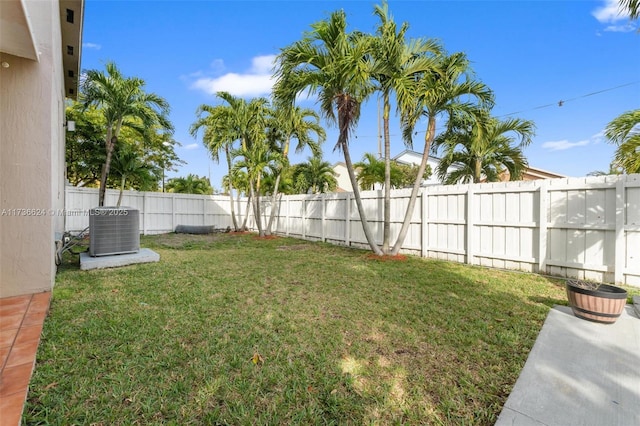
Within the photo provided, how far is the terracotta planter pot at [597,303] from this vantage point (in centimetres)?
304

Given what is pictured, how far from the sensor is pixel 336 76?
6125 mm

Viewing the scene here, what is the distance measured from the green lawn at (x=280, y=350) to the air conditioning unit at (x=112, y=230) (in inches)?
30.6

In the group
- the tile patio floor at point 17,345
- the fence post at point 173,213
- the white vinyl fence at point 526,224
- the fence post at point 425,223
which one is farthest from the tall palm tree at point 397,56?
the fence post at point 173,213

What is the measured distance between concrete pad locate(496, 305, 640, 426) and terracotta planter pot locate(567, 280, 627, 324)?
11 cm

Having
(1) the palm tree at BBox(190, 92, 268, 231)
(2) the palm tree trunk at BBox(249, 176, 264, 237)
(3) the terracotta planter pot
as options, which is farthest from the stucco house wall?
(2) the palm tree trunk at BBox(249, 176, 264, 237)

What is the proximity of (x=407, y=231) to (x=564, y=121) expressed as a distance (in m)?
14.9

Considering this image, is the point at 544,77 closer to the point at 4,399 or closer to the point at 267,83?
the point at 267,83

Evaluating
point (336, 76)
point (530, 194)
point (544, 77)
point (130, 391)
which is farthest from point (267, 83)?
point (544, 77)

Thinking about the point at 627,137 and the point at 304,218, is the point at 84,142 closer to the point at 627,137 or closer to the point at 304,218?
the point at 304,218

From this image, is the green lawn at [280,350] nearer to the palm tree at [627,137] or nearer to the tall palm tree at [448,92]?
the palm tree at [627,137]

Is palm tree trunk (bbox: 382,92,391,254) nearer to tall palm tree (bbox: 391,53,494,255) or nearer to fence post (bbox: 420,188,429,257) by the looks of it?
tall palm tree (bbox: 391,53,494,255)

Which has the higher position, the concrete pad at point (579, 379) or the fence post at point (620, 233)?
the fence post at point (620, 233)

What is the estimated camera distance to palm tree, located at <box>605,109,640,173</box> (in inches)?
189

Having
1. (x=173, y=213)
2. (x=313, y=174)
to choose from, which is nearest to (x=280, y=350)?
(x=313, y=174)
